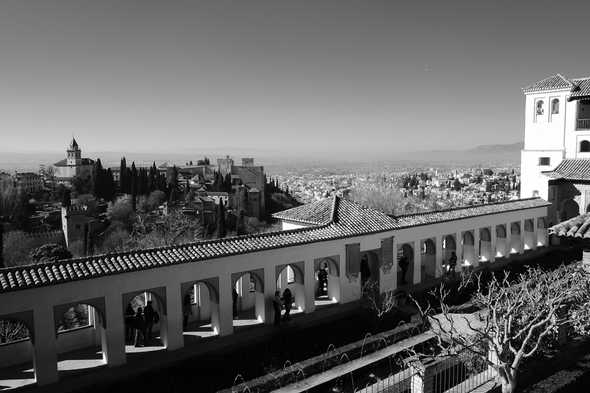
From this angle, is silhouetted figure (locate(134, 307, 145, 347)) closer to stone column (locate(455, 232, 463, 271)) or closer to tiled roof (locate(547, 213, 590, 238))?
tiled roof (locate(547, 213, 590, 238))

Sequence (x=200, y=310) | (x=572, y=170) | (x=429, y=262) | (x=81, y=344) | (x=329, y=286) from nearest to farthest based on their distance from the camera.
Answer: (x=81, y=344) < (x=200, y=310) < (x=329, y=286) < (x=429, y=262) < (x=572, y=170)

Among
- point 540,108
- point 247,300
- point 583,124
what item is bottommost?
point 247,300

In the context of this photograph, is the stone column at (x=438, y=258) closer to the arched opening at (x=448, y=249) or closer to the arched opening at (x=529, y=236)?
the arched opening at (x=448, y=249)

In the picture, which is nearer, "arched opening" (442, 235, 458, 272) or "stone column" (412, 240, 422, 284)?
"stone column" (412, 240, 422, 284)

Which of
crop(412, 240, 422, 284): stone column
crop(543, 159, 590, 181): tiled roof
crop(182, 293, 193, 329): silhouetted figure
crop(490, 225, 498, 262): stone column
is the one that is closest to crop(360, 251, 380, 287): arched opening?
crop(412, 240, 422, 284): stone column

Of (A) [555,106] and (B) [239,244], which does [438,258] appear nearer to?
(B) [239,244]

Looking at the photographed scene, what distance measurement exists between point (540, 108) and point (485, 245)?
40.4ft

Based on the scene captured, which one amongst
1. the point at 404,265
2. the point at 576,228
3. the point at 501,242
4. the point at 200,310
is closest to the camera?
the point at 576,228

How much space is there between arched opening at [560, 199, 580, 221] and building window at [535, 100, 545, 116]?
6056 mm

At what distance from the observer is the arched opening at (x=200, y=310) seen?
14.9 m

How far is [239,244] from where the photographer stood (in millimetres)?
15750

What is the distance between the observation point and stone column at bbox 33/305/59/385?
38.9 feet

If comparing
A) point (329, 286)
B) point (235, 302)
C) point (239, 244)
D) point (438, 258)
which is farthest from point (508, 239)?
point (239, 244)

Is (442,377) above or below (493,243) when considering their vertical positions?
above
